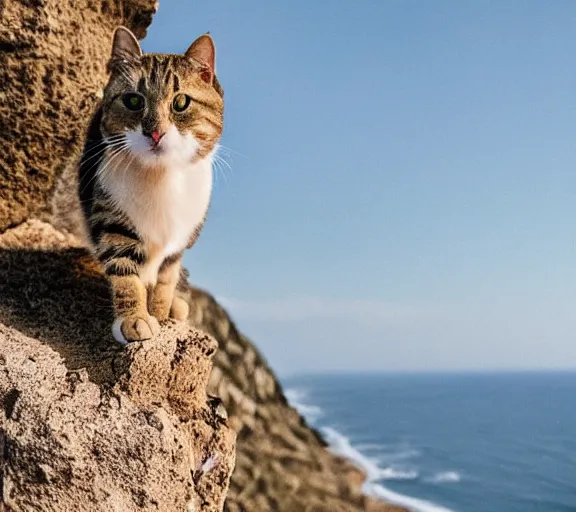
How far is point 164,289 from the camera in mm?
2838

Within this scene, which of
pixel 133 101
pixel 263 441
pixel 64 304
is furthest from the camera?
pixel 263 441

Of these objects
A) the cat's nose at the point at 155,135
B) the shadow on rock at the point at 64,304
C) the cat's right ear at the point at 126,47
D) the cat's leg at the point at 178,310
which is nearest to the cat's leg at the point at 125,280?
the shadow on rock at the point at 64,304

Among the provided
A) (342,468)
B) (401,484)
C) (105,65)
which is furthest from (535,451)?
(105,65)

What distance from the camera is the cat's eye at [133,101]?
2381 millimetres

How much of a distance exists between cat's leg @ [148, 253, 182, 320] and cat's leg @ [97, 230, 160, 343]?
20cm

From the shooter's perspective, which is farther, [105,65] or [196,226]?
[105,65]

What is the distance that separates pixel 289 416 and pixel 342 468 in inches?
46.8

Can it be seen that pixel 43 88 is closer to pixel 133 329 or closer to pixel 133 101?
pixel 133 101

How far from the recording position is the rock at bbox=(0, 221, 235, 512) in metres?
2.16

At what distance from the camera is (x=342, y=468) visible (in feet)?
25.1

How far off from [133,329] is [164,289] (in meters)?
0.38

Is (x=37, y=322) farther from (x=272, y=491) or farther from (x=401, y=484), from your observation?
(x=401, y=484)

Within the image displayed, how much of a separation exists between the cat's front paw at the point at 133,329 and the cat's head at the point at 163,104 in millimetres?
639

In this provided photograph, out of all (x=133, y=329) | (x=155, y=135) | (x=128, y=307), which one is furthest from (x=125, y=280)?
(x=155, y=135)
